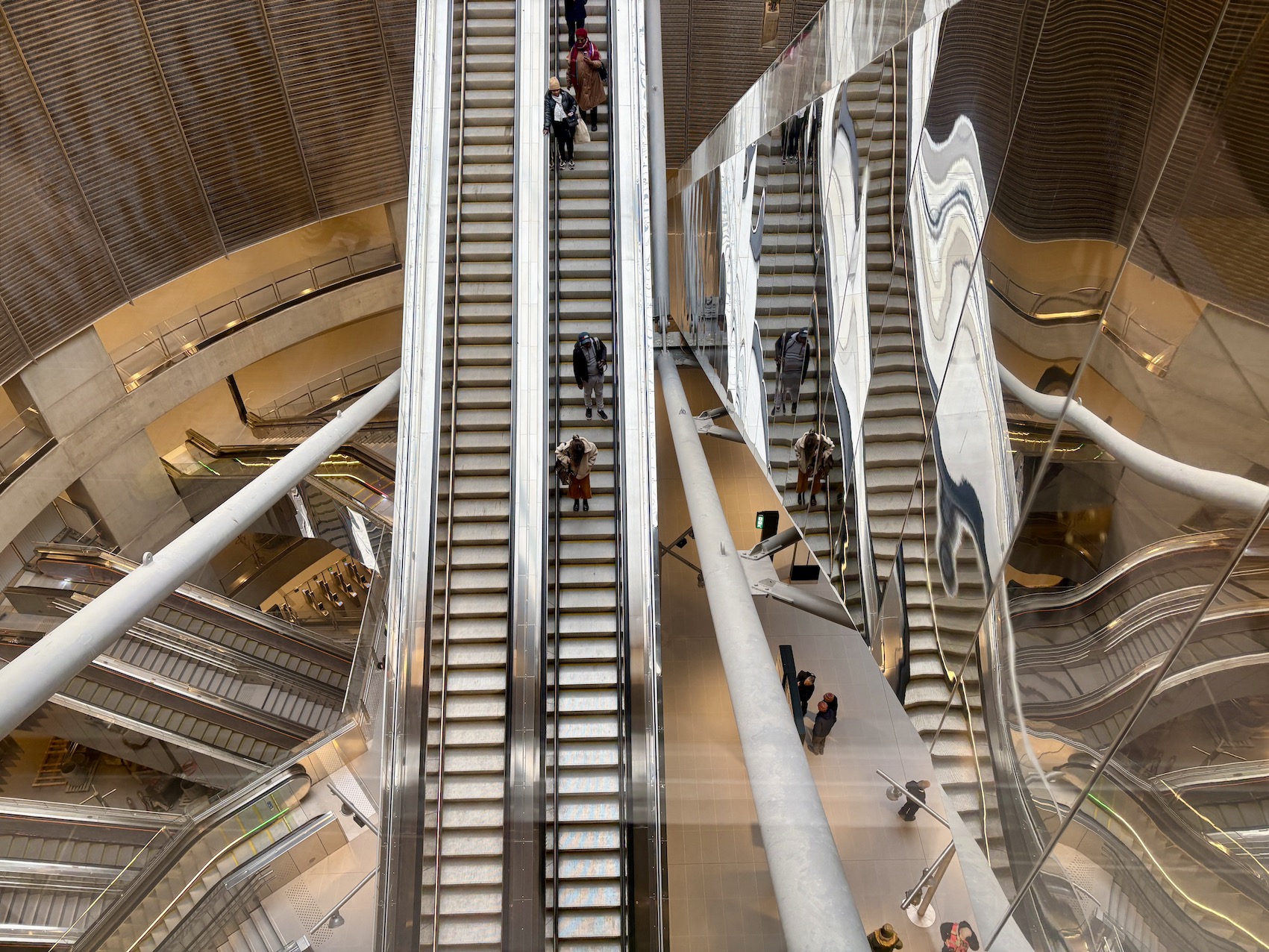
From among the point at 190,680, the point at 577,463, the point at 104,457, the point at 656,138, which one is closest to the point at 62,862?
the point at 190,680

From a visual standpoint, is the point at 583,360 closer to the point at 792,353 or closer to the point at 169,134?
the point at 792,353

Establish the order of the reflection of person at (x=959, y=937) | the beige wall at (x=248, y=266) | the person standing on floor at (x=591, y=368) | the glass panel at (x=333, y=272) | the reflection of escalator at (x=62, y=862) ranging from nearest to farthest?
the reflection of person at (x=959, y=937) < the person standing on floor at (x=591, y=368) < the reflection of escalator at (x=62, y=862) < the beige wall at (x=248, y=266) < the glass panel at (x=333, y=272)

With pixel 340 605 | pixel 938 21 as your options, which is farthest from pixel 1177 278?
pixel 340 605

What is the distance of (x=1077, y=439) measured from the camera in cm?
335

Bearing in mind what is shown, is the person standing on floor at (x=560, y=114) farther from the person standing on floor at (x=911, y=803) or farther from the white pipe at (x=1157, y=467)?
the person standing on floor at (x=911, y=803)

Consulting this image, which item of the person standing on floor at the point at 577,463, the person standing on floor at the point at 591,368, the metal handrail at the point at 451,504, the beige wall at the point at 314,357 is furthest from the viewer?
the beige wall at the point at 314,357

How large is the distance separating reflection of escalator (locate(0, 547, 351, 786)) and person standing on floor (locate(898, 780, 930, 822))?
9.66 meters

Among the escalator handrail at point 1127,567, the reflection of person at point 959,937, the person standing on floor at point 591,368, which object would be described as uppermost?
the person standing on floor at point 591,368

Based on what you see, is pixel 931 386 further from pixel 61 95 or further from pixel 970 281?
pixel 61 95

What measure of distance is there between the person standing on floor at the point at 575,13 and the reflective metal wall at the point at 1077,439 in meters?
6.63

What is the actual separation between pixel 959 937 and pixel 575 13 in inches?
505

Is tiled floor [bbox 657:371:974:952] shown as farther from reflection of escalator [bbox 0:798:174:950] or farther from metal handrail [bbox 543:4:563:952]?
reflection of escalator [bbox 0:798:174:950]

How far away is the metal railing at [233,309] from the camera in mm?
17109

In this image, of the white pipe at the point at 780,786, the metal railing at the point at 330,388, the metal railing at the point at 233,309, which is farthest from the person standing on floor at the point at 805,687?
the metal railing at the point at 233,309
